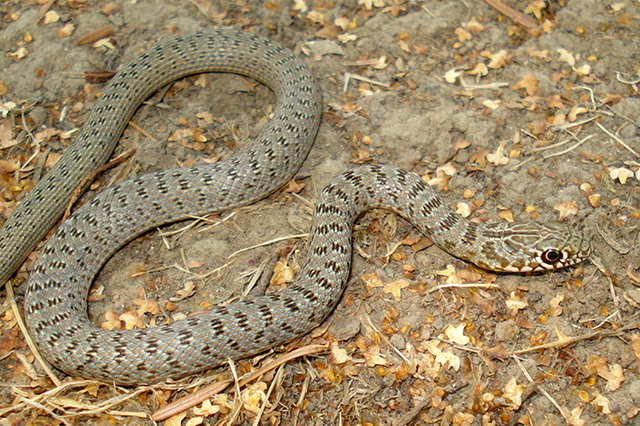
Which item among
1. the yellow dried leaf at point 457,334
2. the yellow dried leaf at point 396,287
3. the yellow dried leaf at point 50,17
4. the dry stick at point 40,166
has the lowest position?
the yellow dried leaf at point 457,334

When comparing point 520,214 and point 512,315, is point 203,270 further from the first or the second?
point 520,214

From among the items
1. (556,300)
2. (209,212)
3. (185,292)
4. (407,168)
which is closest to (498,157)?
(407,168)

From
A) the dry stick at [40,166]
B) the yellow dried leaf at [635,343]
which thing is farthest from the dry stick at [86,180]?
the yellow dried leaf at [635,343]

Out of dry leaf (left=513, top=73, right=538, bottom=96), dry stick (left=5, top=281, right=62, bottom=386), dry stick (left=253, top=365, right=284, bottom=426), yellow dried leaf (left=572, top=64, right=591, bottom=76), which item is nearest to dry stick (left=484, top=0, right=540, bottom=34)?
yellow dried leaf (left=572, top=64, right=591, bottom=76)

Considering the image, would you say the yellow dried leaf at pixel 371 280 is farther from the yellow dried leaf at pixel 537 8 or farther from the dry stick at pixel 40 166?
the yellow dried leaf at pixel 537 8

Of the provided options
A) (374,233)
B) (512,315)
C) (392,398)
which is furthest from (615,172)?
(392,398)

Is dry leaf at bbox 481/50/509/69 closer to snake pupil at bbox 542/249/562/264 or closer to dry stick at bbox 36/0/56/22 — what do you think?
snake pupil at bbox 542/249/562/264
